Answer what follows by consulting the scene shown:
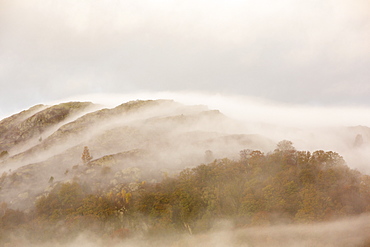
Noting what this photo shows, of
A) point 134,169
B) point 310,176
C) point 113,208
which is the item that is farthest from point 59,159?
point 310,176

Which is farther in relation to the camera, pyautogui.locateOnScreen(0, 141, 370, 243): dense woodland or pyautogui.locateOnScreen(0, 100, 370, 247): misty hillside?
pyautogui.locateOnScreen(0, 141, 370, 243): dense woodland

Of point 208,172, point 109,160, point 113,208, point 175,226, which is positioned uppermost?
point 109,160

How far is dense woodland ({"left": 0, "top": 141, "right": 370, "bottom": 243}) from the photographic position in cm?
9506

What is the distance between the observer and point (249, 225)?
302 feet

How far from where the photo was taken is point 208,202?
110 metres

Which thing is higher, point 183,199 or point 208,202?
point 183,199

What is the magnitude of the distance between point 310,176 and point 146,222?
2895 inches

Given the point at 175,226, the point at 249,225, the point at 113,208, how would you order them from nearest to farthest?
1. the point at 249,225
2. the point at 175,226
3. the point at 113,208

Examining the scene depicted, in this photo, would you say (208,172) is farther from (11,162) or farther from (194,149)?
(11,162)

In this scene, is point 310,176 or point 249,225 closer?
point 249,225

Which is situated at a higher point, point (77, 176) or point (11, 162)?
point (11, 162)

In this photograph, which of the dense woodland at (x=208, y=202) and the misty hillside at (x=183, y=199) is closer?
the misty hillside at (x=183, y=199)

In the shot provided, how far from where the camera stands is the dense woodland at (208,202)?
9506 centimetres

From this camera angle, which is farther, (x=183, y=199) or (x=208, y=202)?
(x=183, y=199)
